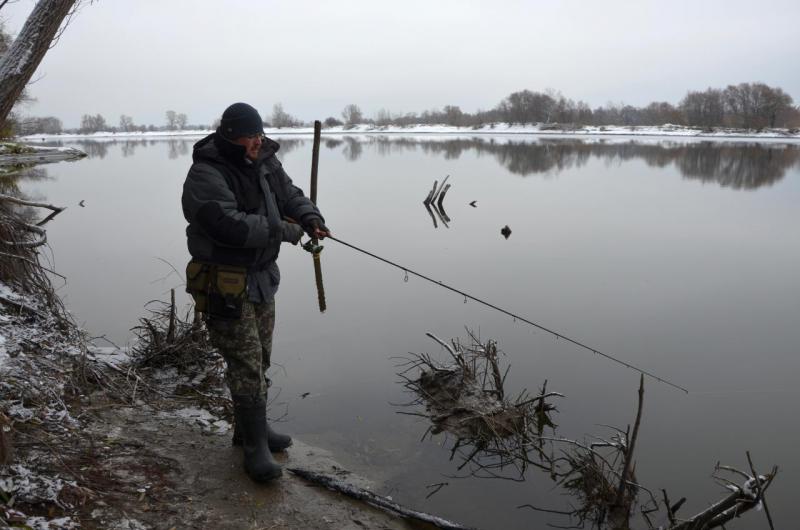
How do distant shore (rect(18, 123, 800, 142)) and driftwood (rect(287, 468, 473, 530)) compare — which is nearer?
driftwood (rect(287, 468, 473, 530))

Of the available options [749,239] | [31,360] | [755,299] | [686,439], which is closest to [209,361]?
[31,360]

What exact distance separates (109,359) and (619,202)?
56.9 ft

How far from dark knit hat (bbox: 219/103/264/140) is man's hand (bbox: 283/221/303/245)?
56cm

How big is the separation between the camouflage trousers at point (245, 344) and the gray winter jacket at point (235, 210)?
13 cm

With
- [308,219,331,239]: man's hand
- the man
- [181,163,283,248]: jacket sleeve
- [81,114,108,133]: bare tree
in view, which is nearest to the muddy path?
the man

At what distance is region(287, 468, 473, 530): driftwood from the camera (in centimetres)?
344

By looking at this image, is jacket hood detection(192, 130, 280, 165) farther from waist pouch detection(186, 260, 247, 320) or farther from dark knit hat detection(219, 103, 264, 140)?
waist pouch detection(186, 260, 247, 320)

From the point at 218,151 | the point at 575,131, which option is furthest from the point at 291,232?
the point at 575,131

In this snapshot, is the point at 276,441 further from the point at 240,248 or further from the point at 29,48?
the point at 29,48

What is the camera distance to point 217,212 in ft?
9.84

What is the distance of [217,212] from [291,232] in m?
0.50

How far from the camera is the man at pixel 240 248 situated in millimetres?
3068

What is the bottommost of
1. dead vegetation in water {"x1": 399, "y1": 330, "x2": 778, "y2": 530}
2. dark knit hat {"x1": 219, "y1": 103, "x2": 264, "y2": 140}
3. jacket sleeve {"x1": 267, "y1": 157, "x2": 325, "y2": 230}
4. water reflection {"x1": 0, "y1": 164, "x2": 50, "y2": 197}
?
dead vegetation in water {"x1": 399, "y1": 330, "x2": 778, "y2": 530}

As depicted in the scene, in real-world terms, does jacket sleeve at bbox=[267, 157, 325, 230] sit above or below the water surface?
above
